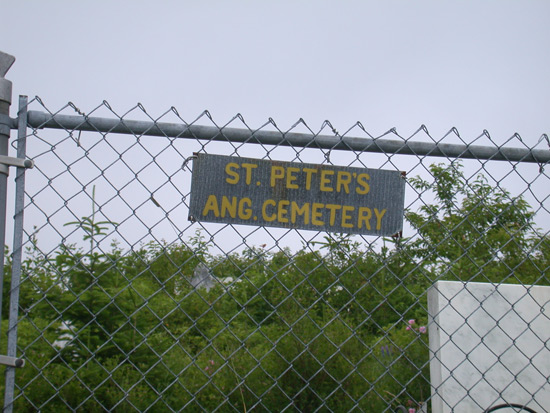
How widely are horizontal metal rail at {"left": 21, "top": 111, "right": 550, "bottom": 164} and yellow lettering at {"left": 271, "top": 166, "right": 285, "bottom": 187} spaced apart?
9 cm

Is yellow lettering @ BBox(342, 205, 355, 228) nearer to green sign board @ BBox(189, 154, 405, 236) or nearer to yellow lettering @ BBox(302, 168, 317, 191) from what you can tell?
green sign board @ BBox(189, 154, 405, 236)

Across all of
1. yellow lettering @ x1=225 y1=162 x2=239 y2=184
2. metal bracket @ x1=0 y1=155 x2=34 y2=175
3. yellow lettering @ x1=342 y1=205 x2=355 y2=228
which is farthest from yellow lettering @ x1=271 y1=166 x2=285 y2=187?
metal bracket @ x1=0 y1=155 x2=34 y2=175

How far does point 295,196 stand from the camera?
180cm

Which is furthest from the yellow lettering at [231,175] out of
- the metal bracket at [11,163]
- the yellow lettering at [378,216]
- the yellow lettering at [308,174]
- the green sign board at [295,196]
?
the metal bracket at [11,163]

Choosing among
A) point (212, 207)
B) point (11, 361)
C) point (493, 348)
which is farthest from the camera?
point (493, 348)

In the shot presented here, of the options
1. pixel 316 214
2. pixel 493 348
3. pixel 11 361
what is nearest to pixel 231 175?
pixel 316 214

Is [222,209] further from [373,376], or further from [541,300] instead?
[373,376]

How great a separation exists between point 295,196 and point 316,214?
A: 90 mm

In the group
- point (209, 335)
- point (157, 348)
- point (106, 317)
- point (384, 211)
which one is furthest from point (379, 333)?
Answer: point (384, 211)

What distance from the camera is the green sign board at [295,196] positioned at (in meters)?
1.76

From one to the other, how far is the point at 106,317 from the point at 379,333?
2607 millimetres

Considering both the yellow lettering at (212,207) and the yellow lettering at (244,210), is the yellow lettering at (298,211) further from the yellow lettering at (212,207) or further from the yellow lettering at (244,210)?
the yellow lettering at (212,207)

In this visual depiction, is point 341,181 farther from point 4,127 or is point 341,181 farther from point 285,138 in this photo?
point 4,127

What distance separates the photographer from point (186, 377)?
3268 millimetres
